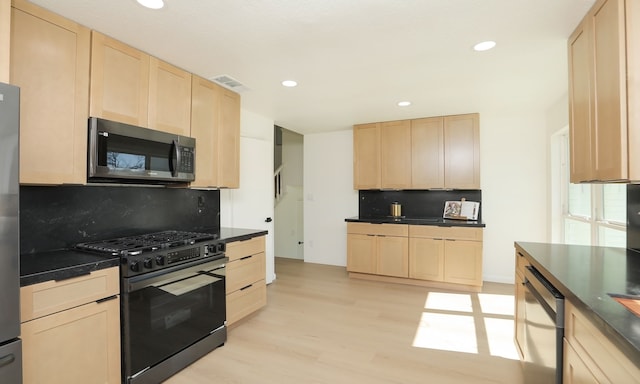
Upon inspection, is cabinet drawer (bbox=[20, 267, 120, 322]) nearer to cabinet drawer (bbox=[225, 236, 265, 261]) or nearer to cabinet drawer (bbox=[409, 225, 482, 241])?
cabinet drawer (bbox=[225, 236, 265, 261])

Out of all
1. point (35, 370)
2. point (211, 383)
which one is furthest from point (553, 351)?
point (35, 370)

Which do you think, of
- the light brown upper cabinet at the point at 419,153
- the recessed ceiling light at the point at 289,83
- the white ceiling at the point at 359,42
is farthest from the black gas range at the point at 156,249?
the light brown upper cabinet at the point at 419,153

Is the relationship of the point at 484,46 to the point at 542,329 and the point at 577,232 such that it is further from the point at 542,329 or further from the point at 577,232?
the point at 577,232

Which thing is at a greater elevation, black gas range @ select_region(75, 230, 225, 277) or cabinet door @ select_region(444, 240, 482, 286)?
black gas range @ select_region(75, 230, 225, 277)

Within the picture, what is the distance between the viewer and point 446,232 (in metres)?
3.98

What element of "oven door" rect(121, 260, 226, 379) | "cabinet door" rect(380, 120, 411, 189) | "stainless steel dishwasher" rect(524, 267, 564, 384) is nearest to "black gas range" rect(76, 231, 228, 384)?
"oven door" rect(121, 260, 226, 379)

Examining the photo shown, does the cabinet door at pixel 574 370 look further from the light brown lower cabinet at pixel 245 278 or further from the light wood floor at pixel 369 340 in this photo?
the light brown lower cabinet at pixel 245 278

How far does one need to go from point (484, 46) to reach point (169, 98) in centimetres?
251

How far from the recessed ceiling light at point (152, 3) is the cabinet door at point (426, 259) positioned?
3.74 meters

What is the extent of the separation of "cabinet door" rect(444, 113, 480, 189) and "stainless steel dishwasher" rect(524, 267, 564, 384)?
241cm

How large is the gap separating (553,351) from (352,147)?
13.5 ft

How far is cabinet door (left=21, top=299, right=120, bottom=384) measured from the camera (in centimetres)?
145

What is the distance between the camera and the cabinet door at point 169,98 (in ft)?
7.68

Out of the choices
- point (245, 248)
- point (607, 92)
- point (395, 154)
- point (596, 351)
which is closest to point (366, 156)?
point (395, 154)
